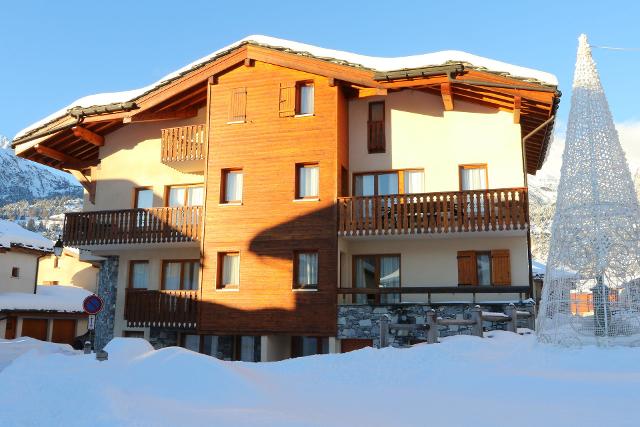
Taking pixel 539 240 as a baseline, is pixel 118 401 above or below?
below

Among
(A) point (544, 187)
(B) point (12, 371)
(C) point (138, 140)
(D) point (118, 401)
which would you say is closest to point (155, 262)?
(C) point (138, 140)

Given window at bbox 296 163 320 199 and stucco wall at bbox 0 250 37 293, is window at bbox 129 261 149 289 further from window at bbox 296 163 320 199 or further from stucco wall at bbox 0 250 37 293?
stucco wall at bbox 0 250 37 293

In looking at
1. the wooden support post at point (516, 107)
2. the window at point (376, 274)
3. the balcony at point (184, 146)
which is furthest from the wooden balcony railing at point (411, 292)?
the balcony at point (184, 146)

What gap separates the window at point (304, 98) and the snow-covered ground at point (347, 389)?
10.6 m

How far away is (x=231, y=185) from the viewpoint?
21.7 m

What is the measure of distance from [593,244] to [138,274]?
56.2ft

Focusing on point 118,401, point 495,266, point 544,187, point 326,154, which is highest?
point 544,187

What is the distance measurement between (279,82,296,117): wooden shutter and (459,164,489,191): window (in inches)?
239

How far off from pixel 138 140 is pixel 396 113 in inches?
414

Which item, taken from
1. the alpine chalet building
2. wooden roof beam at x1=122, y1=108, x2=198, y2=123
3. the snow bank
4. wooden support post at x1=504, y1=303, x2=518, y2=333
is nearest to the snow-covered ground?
wooden support post at x1=504, y1=303, x2=518, y2=333

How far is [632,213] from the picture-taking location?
40.3 ft

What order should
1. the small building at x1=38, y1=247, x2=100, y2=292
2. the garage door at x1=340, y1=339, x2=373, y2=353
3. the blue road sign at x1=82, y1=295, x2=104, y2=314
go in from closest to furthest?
the blue road sign at x1=82, y1=295, x2=104, y2=314
the garage door at x1=340, y1=339, x2=373, y2=353
the small building at x1=38, y1=247, x2=100, y2=292

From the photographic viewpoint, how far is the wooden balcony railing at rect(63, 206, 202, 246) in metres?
21.6

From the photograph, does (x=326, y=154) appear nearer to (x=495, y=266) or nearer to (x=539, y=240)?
(x=495, y=266)
